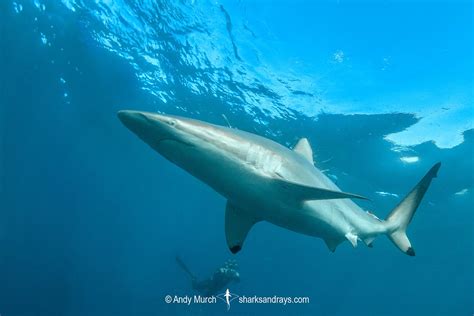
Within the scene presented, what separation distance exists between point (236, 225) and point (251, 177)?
61.8 inches

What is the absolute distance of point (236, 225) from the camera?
16.6 ft

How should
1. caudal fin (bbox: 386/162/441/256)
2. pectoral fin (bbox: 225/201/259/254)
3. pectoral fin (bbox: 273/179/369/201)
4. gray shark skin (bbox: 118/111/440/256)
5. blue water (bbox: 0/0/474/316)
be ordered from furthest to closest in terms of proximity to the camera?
blue water (bbox: 0/0/474/316)
caudal fin (bbox: 386/162/441/256)
pectoral fin (bbox: 225/201/259/254)
pectoral fin (bbox: 273/179/369/201)
gray shark skin (bbox: 118/111/440/256)

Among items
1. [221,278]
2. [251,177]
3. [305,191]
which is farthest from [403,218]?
[221,278]

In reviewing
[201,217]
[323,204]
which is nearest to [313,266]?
[201,217]

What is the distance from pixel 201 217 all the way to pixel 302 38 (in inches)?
1663

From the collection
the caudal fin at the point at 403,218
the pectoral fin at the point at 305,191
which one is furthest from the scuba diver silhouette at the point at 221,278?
the pectoral fin at the point at 305,191

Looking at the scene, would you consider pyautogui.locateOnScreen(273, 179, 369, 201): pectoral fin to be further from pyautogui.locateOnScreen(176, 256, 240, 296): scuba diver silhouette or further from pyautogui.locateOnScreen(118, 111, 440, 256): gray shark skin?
pyautogui.locateOnScreen(176, 256, 240, 296): scuba diver silhouette

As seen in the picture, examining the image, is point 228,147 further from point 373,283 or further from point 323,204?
point 373,283

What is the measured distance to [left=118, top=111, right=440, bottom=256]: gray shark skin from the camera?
3.19m

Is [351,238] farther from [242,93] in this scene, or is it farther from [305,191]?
[242,93]

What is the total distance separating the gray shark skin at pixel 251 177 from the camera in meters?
3.19

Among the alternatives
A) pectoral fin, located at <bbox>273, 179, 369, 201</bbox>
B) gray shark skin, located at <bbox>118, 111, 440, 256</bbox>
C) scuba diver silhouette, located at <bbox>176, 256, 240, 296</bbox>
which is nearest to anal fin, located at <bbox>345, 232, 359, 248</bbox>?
gray shark skin, located at <bbox>118, 111, 440, 256</bbox>

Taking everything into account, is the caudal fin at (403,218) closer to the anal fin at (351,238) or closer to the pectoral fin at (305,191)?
the anal fin at (351,238)

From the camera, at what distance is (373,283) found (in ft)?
290
